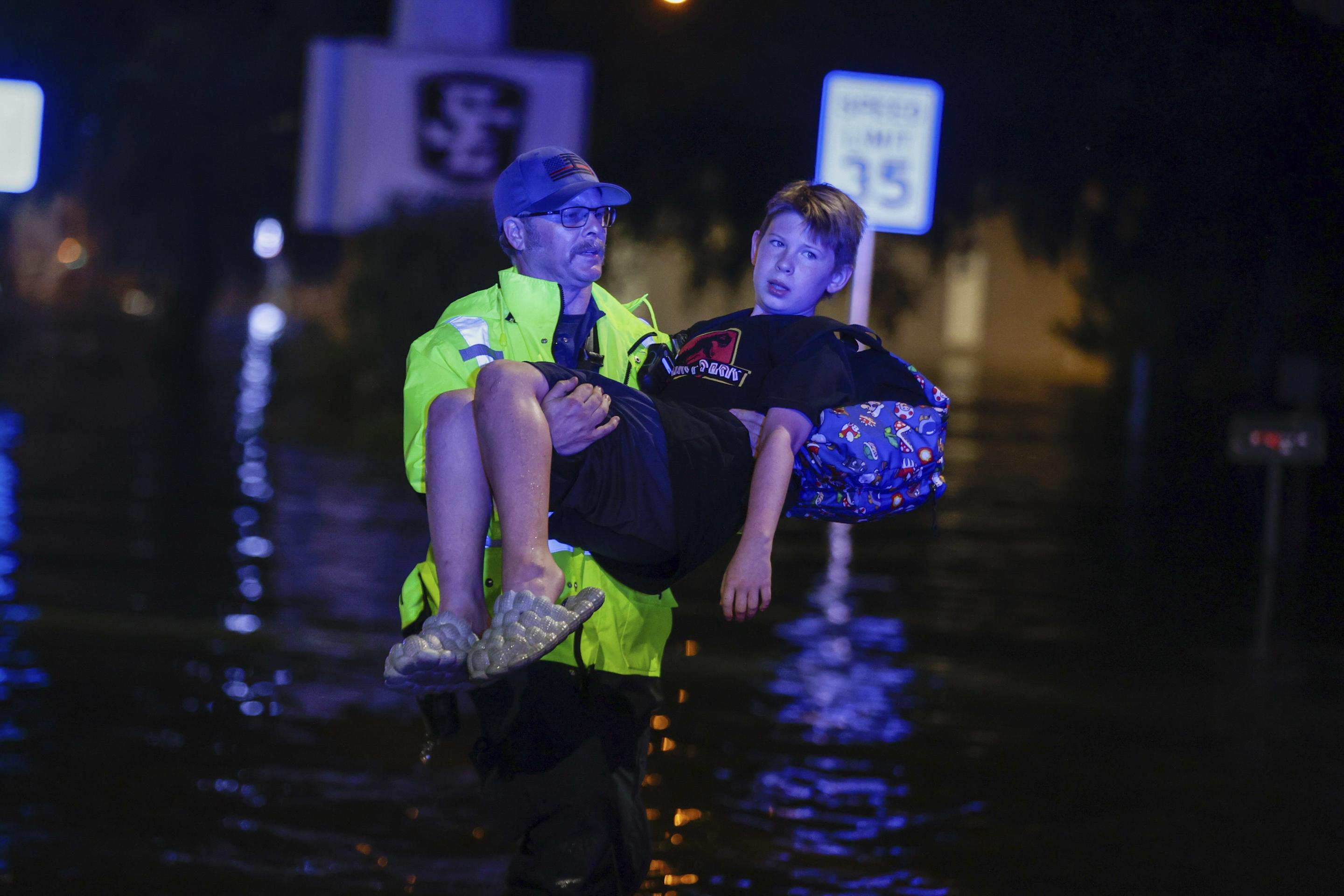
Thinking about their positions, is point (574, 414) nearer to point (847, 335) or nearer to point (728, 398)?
point (728, 398)

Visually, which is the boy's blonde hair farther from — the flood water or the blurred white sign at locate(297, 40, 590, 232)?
the blurred white sign at locate(297, 40, 590, 232)

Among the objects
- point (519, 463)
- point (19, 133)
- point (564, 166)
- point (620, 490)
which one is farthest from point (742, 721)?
point (19, 133)

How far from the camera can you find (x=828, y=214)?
3.98 metres

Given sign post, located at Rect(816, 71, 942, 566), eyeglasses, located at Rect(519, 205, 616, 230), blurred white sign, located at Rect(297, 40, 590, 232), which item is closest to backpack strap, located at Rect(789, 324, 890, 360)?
eyeglasses, located at Rect(519, 205, 616, 230)

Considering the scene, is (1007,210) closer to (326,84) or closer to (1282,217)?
(1282,217)

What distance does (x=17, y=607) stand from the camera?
9.29 meters

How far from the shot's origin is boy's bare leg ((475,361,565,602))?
11.4ft

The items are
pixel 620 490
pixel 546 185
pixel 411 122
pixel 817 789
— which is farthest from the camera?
pixel 411 122

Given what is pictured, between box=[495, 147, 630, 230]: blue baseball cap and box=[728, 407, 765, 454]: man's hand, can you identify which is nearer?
box=[495, 147, 630, 230]: blue baseball cap

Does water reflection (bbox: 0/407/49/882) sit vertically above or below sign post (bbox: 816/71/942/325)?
below

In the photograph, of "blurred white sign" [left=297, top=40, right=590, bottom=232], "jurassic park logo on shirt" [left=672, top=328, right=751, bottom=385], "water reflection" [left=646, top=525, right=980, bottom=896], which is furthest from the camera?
"blurred white sign" [left=297, top=40, right=590, bottom=232]

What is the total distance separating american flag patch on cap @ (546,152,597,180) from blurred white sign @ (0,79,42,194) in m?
13.1

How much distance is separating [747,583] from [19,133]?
14.2m

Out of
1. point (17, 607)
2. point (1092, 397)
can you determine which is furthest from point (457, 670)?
point (1092, 397)
